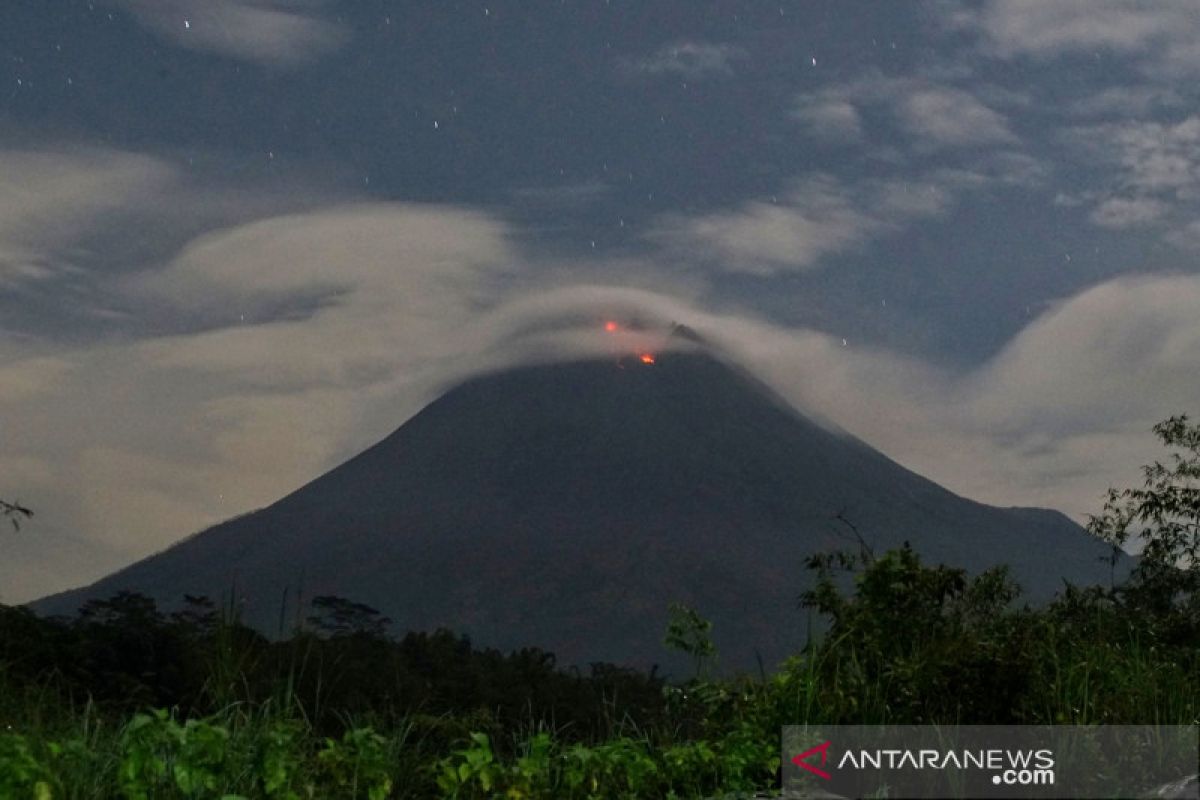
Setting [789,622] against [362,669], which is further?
[789,622]

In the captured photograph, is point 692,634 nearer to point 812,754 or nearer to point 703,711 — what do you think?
point 703,711

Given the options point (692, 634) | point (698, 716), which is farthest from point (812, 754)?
point (698, 716)

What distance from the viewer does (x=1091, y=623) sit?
40.0ft

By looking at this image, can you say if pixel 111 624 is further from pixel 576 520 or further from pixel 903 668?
pixel 576 520

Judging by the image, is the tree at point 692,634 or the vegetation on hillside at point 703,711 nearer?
the vegetation on hillside at point 703,711

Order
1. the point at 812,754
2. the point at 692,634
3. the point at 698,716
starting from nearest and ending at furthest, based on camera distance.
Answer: the point at 812,754 < the point at 692,634 < the point at 698,716

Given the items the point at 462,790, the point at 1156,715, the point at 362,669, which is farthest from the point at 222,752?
the point at 362,669

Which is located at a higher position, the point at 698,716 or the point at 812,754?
the point at 698,716

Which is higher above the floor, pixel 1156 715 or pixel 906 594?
pixel 906 594

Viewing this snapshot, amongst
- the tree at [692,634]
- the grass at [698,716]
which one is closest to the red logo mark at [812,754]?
the grass at [698,716]

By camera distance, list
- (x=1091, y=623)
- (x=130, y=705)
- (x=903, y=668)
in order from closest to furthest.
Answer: (x=903, y=668) < (x=1091, y=623) < (x=130, y=705)

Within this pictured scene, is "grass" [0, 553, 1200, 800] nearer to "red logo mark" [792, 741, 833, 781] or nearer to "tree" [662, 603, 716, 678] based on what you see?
"tree" [662, 603, 716, 678]

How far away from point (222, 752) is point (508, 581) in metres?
174

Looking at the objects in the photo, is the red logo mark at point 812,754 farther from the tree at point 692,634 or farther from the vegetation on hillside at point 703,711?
the tree at point 692,634
